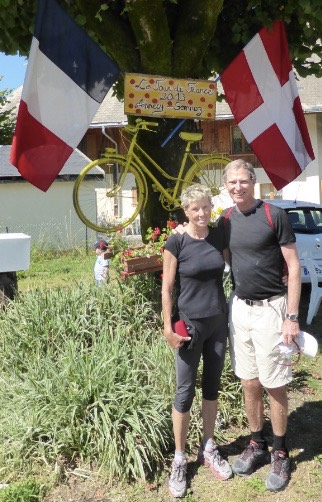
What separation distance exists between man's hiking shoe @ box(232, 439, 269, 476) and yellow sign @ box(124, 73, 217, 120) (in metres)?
3.03

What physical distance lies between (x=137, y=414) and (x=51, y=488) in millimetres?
703

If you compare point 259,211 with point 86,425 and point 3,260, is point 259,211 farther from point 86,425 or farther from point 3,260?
point 3,260

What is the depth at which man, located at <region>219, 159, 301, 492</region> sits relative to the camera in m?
3.75

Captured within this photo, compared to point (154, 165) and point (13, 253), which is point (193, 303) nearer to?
point (154, 165)

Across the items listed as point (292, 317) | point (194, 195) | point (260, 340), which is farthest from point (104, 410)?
point (194, 195)

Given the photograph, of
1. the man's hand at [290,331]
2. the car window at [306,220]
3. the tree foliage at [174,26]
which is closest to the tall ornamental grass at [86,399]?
the man's hand at [290,331]

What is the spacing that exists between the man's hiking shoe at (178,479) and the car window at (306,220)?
273 inches

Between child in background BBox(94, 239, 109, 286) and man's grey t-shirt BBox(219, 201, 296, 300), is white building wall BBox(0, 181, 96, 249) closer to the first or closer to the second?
A: child in background BBox(94, 239, 109, 286)

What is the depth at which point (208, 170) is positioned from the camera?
6.42 meters

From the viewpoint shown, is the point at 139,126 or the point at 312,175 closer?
the point at 139,126

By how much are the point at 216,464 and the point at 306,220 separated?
718cm

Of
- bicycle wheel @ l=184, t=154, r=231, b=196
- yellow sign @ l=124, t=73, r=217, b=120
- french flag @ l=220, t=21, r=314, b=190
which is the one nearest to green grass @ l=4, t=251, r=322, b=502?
bicycle wheel @ l=184, t=154, r=231, b=196

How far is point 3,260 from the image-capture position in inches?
263

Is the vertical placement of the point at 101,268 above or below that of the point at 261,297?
below
